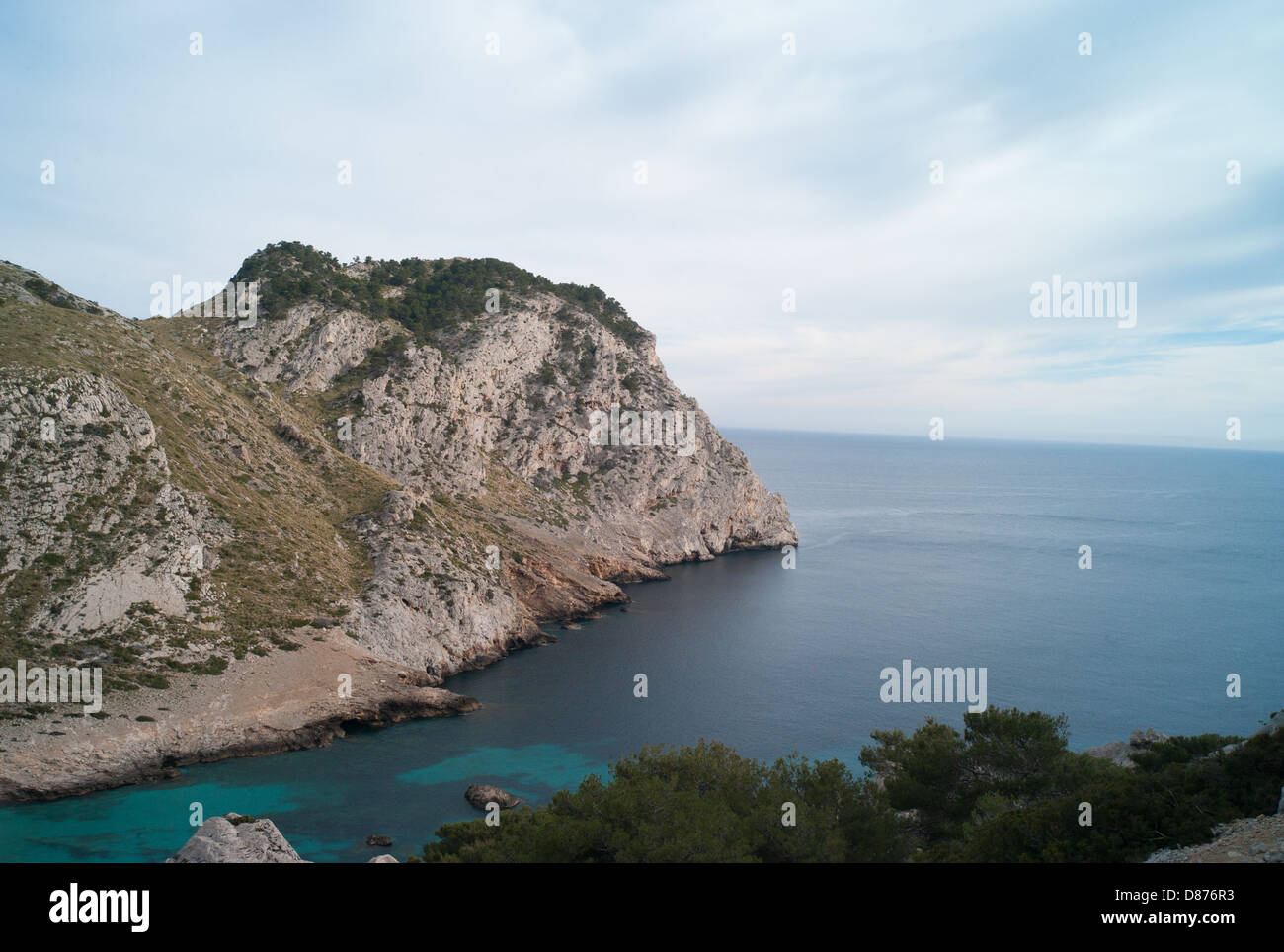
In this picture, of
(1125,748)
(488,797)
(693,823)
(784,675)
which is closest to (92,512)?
(488,797)

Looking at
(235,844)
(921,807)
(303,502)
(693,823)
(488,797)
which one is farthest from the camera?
(303,502)

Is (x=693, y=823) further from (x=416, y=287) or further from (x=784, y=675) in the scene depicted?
(x=416, y=287)

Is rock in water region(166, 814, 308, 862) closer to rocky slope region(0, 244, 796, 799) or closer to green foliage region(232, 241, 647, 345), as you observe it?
rocky slope region(0, 244, 796, 799)

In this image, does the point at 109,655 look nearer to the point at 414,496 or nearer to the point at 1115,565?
the point at 414,496

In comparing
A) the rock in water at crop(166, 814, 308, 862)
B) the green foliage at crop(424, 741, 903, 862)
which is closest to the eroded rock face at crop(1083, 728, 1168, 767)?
the green foliage at crop(424, 741, 903, 862)

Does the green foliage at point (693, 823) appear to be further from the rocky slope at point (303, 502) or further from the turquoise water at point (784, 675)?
the rocky slope at point (303, 502)

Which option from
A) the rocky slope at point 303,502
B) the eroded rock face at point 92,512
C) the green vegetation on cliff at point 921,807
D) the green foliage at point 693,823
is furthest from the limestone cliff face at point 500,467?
the green vegetation on cliff at point 921,807

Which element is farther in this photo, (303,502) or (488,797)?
(303,502)
